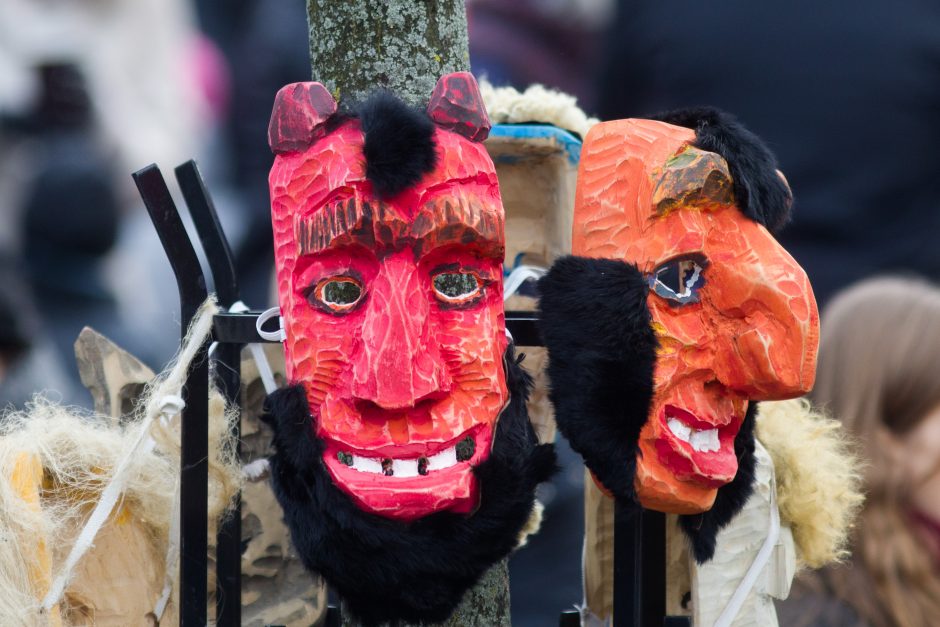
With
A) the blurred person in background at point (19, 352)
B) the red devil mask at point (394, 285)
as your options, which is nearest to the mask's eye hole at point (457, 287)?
the red devil mask at point (394, 285)

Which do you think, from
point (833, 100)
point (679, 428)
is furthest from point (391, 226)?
point (833, 100)

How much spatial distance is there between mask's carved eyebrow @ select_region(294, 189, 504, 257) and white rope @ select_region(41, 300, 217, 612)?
26 cm

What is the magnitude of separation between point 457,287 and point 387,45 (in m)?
0.33

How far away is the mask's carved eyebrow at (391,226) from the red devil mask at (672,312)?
5.6 inches

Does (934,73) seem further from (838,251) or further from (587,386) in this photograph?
(587,386)

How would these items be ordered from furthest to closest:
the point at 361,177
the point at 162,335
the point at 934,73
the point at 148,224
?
1. the point at 148,224
2. the point at 162,335
3. the point at 934,73
4. the point at 361,177

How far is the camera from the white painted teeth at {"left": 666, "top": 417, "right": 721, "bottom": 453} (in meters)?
1.38

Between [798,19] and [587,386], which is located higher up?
[798,19]

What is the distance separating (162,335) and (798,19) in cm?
208

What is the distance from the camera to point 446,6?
1513mm

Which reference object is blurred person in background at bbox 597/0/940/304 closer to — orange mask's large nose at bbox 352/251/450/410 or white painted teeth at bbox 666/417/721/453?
white painted teeth at bbox 666/417/721/453

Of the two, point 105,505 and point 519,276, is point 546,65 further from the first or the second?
point 105,505

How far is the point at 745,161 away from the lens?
1390 millimetres

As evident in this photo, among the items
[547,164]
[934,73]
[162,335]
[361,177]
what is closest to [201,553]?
[361,177]
